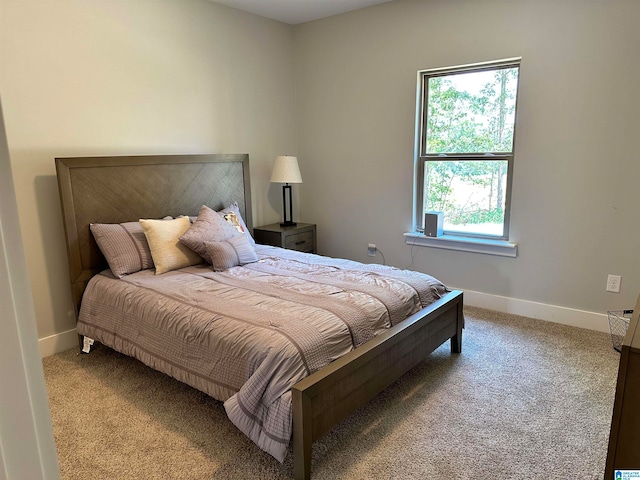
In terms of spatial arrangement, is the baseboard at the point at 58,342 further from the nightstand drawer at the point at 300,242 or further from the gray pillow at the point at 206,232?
the nightstand drawer at the point at 300,242

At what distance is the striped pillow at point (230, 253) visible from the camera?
120 inches

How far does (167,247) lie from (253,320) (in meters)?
1.24

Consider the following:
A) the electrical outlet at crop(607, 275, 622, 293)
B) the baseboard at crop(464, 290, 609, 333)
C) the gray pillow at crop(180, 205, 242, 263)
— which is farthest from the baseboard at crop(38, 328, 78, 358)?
the electrical outlet at crop(607, 275, 622, 293)

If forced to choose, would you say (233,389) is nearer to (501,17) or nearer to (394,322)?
(394,322)

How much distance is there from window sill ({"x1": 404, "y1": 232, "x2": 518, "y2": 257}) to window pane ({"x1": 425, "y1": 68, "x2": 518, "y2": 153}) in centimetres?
75

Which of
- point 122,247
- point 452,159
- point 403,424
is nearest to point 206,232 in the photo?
point 122,247

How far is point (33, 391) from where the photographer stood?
0.50 metres

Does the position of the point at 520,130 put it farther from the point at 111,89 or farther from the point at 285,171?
the point at 111,89

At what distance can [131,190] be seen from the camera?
3283 mm

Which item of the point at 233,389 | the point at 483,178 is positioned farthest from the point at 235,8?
the point at 233,389

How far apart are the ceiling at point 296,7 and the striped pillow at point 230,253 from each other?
2.10 meters

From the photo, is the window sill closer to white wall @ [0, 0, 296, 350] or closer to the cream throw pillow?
white wall @ [0, 0, 296, 350]

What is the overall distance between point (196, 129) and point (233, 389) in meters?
2.51

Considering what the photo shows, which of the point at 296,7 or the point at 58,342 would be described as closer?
the point at 58,342
